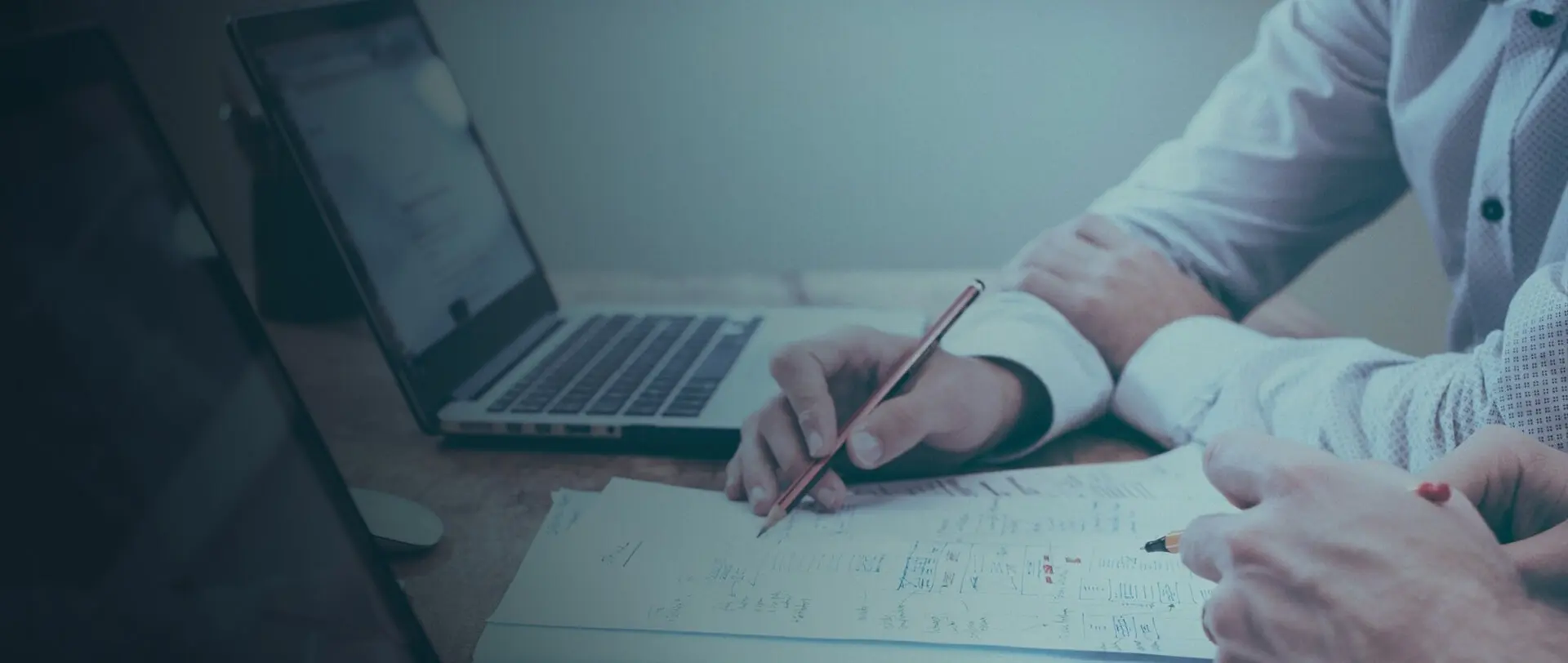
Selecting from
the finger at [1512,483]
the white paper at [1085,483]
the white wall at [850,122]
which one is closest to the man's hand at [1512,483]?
the finger at [1512,483]

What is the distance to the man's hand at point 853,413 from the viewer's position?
1.46 feet

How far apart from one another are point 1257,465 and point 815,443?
0.58ft

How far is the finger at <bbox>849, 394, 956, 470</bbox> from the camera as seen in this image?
44 cm

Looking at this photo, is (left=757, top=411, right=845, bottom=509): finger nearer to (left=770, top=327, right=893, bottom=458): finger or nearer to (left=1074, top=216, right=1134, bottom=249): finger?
(left=770, top=327, right=893, bottom=458): finger

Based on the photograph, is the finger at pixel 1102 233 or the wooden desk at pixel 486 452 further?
the finger at pixel 1102 233

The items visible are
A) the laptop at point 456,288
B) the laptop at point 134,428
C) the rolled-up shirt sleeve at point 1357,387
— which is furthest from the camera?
the laptop at point 456,288

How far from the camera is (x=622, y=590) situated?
1.30ft

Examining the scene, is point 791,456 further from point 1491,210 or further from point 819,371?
point 1491,210

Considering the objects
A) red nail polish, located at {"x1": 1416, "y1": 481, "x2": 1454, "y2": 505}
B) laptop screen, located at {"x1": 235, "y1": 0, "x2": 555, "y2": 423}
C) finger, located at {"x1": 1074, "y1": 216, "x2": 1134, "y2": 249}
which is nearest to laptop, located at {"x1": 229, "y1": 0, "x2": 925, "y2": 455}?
laptop screen, located at {"x1": 235, "y1": 0, "x2": 555, "y2": 423}

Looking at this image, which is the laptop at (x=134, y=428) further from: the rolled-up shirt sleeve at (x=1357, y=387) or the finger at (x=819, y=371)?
the rolled-up shirt sleeve at (x=1357, y=387)

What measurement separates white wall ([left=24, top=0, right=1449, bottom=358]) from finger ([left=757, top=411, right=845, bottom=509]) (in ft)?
0.37

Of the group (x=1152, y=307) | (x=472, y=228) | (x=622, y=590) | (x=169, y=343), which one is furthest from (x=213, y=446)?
(x=1152, y=307)

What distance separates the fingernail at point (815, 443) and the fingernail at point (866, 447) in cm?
1

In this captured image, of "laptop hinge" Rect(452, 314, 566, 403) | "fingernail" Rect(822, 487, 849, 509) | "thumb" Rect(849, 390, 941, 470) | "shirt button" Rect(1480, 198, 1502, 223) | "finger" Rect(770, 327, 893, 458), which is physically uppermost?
"laptop hinge" Rect(452, 314, 566, 403)
